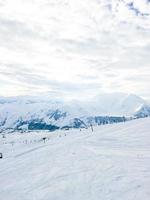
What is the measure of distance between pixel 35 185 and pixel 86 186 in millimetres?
3288

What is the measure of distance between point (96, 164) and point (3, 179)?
6562mm

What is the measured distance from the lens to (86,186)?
15.1 m

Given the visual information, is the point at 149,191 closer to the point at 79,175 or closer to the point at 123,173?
the point at 123,173

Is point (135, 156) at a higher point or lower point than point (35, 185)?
higher

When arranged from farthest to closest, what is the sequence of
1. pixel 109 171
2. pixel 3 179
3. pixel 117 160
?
pixel 3 179, pixel 117 160, pixel 109 171

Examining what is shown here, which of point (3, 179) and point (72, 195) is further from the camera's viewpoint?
point (3, 179)

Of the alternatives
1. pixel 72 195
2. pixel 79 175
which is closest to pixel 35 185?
pixel 79 175

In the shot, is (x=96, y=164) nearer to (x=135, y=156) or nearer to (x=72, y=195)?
(x=135, y=156)

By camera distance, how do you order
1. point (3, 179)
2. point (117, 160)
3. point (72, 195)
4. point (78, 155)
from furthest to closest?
point (78, 155) < point (3, 179) < point (117, 160) < point (72, 195)

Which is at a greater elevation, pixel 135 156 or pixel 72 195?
pixel 135 156

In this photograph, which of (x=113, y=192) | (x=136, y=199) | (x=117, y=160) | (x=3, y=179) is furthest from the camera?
(x=3, y=179)

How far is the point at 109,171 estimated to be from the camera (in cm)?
1659

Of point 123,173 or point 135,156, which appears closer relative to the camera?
point 123,173

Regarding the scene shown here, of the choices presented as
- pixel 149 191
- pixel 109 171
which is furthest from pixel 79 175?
pixel 149 191
